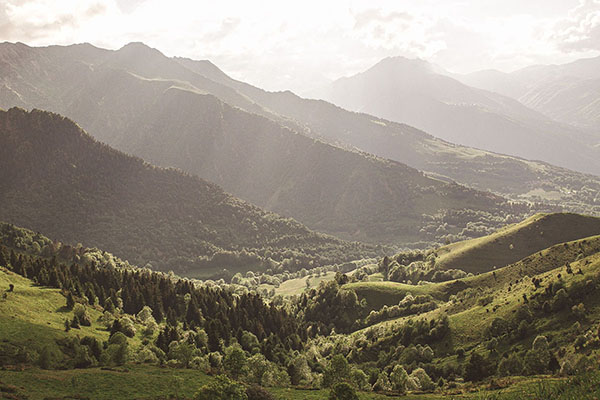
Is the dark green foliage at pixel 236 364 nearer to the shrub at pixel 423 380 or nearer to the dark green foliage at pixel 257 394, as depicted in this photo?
the dark green foliage at pixel 257 394

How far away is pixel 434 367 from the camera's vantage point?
13300cm

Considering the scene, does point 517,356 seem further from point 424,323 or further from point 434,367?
point 424,323

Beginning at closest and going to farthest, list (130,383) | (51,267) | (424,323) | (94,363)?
(130,383)
(94,363)
(424,323)
(51,267)

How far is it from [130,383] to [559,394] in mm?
80312

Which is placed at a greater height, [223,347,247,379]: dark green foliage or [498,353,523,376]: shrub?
[498,353,523,376]: shrub

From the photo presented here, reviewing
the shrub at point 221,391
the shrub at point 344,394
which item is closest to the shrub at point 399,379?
the shrub at point 344,394

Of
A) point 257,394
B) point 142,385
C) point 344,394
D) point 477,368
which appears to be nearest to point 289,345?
point 477,368

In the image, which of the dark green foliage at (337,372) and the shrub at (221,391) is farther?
the dark green foliage at (337,372)

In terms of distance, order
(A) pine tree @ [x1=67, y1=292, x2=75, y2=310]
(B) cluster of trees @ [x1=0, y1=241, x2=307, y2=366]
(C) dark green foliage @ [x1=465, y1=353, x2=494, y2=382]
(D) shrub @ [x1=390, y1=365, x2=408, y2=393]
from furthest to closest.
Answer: (B) cluster of trees @ [x1=0, y1=241, x2=307, y2=366]
(A) pine tree @ [x1=67, y1=292, x2=75, y2=310]
(C) dark green foliage @ [x1=465, y1=353, x2=494, y2=382]
(D) shrub @ [x1=390, y1=365, x2=408, y2=393]

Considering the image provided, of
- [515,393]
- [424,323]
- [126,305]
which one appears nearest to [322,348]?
[424,323]

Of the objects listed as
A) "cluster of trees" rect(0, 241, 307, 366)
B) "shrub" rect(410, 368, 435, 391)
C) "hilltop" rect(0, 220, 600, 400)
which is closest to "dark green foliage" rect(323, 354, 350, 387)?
"hilltop" rect(0, 220, 600, 400)

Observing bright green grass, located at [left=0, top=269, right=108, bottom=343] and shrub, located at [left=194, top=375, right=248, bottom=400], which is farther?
bright green grass, located at [left=0, top=269, right=108, bottom=343]

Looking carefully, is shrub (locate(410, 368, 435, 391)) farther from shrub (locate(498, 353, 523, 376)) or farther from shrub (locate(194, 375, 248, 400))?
shrub (locate(194, 375, 248, 400))

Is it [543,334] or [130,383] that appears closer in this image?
[130,383]
